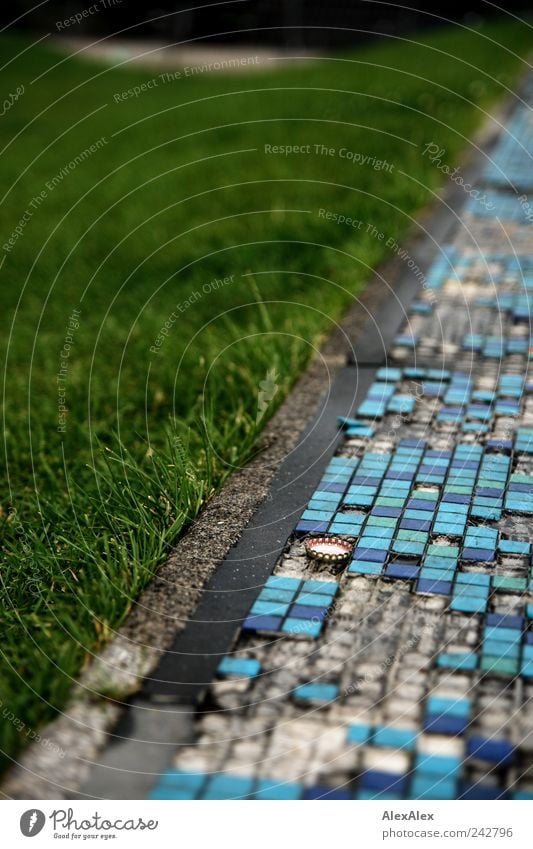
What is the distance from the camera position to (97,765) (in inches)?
78.8

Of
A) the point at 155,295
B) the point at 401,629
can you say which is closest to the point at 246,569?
the point at 401,629

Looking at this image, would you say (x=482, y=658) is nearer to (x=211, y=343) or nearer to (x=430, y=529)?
(x=430, y=529)

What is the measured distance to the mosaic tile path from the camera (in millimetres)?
1962

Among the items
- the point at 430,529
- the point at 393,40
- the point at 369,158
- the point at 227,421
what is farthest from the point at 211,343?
the point at 393,40

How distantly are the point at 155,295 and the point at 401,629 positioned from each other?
3.05 meters

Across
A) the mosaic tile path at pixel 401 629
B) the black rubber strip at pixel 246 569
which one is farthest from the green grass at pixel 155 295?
the mosaic tile path at pixel 401 629

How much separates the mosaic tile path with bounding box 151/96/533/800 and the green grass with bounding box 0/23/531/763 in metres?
0.37

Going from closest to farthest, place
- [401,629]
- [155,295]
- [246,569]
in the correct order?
[401,629]
[246,569]
[155,295]

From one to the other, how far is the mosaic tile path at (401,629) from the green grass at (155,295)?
37cm

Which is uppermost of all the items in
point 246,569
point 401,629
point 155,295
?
point 155,295

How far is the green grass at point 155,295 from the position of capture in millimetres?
2658

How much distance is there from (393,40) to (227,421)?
12.8 m

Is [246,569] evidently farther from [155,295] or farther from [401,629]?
[155,295]

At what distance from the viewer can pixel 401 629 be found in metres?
2.32
